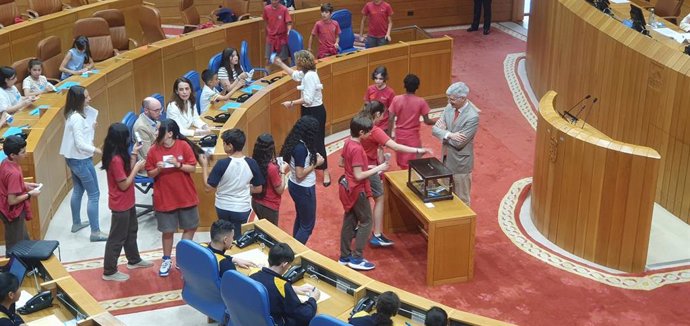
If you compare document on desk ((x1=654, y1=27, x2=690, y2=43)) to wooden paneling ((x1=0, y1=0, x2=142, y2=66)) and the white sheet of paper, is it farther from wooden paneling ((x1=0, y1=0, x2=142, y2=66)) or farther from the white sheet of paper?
wooden paneling ((x1=0, y1=0, x2=142, y2=66))

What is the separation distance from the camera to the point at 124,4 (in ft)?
50.4

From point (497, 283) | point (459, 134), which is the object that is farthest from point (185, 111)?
point (497, 283)

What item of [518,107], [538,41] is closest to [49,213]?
[518,107]

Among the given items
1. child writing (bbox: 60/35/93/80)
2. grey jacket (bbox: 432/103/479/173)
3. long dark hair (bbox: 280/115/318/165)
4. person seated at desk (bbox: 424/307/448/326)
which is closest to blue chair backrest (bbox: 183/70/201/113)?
child writing (bbox: 60/35/93/80)

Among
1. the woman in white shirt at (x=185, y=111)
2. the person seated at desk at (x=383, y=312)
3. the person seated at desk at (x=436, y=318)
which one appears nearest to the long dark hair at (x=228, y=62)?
the woman in white shirt at (x=185, y=111)

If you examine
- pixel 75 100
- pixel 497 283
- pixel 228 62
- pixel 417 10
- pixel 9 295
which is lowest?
pixel 497 283

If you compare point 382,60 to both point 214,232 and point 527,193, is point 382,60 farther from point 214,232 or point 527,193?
point 214,232

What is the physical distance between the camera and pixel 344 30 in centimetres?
1423

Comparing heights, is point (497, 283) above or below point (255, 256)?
below

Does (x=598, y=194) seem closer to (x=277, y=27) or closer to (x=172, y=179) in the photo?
(x=172, y=179)

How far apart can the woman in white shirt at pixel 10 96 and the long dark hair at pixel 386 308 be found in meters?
5.76

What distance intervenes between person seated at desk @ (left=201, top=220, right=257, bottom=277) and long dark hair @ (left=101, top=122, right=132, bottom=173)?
1.40 metres

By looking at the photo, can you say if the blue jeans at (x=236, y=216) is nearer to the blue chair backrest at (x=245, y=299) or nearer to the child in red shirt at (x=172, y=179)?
the child in red shirt at (x=172, y=179)

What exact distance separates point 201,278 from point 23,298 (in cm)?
121
